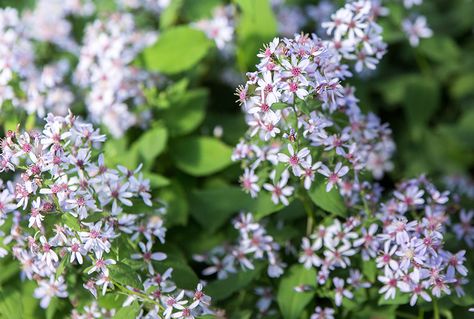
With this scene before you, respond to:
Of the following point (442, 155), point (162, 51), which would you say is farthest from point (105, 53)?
point (442, 155)

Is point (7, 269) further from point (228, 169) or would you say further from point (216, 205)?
point (228, 169)

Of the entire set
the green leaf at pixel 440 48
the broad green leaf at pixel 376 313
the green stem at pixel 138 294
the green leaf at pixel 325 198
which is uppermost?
the green leaf at pixel 440 48

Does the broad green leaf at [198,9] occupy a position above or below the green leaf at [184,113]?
above

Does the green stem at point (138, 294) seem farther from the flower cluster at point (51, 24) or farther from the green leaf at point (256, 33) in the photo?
the flower cluster at point (51, 24)

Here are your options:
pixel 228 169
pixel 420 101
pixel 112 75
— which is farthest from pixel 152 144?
pixel 420 101

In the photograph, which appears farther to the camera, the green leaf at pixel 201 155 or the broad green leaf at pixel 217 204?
the green leaf at pixel 201 155

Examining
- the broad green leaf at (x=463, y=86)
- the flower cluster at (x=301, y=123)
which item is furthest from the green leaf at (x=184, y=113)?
the broad green leaf at (x=463, y=86)

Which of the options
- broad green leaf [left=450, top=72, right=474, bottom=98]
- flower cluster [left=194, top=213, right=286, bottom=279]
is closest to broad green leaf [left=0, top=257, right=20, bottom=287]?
flower cluster [left=194, top=213, right=286, bottom=279]
